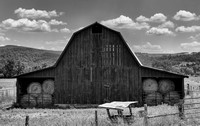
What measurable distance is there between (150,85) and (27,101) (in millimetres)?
10510

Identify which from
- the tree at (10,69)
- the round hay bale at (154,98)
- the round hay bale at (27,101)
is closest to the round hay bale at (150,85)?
the round hay bale at (154,98)

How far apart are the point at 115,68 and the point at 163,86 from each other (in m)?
4.13

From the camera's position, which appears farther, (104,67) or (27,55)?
(27,55)

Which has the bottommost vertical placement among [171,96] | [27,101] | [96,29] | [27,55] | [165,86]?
[27,101]

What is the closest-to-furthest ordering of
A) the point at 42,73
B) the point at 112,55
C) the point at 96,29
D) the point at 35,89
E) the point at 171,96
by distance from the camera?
the point at 171,96 → the point at 112,55 → the point at 42,73 → the point at 96,29 → the point at 35,89

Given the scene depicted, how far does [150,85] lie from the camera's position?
21062 mm

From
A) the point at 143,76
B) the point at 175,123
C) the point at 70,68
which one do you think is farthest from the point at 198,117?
the point at 70,68

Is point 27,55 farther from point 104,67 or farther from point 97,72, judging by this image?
point 104,67

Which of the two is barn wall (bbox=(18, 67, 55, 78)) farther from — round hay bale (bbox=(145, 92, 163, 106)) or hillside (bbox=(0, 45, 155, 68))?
hillside (bbox=(0, 45, 155, 68))

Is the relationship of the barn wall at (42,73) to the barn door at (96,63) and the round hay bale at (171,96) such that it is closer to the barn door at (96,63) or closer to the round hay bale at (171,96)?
the barn door at (96,63)

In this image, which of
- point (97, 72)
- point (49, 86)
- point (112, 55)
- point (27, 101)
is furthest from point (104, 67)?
point (27, 101)

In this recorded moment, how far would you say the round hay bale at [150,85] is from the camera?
21.0 metres

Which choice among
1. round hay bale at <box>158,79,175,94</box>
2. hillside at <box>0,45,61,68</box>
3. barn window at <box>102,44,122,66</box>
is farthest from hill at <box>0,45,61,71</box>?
round hay bale at <box>158,79,175,94</box>

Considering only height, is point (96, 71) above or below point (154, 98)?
above
